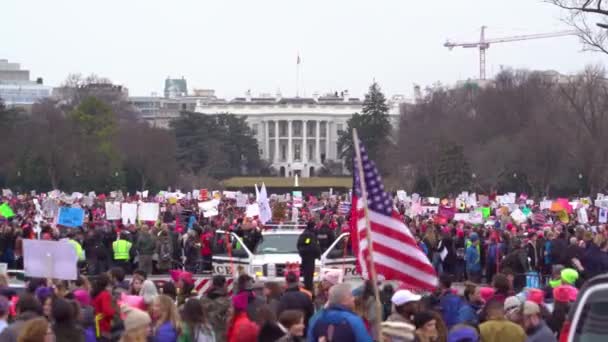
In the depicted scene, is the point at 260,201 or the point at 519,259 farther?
the point at 260,201

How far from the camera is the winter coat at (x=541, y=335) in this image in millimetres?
11688

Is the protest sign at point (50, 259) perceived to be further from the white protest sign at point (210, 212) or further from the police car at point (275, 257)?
the white protest sign at point (210, 212)

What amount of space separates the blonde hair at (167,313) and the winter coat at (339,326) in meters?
1.27

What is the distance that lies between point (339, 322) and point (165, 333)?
155cm

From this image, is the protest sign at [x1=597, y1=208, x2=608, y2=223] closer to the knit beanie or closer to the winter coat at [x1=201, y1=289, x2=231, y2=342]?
the winter coat at [x1=201, y1=289, x2=231, y2=342]

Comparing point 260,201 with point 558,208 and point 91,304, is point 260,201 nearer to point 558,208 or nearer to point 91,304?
point 558,208

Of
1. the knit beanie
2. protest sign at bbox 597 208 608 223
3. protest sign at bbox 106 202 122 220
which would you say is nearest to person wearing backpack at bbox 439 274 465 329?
the knit beanie

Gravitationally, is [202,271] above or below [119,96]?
below

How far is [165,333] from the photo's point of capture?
1188 cm

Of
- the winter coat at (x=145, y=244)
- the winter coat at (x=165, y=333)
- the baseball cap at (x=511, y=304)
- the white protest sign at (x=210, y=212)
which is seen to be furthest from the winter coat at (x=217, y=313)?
the white protest sign at (x=210, y=212)

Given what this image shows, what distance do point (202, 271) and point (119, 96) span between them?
125m

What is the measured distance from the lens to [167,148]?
110m

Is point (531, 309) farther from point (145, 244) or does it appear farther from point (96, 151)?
point (96, 151)

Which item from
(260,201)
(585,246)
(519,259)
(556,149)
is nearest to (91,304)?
(585,246)
